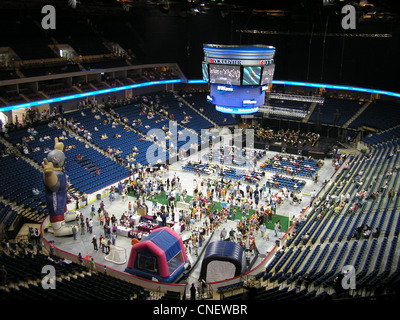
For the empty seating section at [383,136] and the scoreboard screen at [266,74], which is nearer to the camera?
the scoreboard screen at [266,74]

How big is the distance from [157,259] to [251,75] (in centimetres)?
1876

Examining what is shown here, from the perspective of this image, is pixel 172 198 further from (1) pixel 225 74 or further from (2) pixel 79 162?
(1) pixel 225 74

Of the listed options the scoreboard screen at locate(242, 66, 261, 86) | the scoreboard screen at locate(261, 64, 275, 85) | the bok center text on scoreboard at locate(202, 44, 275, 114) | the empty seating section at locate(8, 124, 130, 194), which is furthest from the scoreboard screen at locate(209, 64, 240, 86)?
the empty seating section at locate(8, 124, 130, 194)

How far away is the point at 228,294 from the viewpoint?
20.2 metres

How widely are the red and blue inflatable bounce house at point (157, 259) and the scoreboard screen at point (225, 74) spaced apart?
16607 millimetres

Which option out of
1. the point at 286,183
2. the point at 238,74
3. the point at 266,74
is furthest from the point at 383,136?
the point at 238,74

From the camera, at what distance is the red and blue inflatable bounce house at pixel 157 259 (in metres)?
22.0

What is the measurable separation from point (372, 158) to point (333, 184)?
22.5 feet

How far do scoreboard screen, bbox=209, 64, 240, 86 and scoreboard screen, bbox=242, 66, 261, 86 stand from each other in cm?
58

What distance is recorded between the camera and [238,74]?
34.5 metres

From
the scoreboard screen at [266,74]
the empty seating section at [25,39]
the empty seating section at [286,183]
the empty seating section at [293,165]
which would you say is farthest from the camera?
the empty seating section at [25,39]

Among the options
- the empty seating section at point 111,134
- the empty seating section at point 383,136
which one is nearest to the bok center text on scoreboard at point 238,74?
the empty seating section at point 111,134

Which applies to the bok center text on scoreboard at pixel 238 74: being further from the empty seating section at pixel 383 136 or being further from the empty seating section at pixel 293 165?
the empty seating section at pixel 383 136
